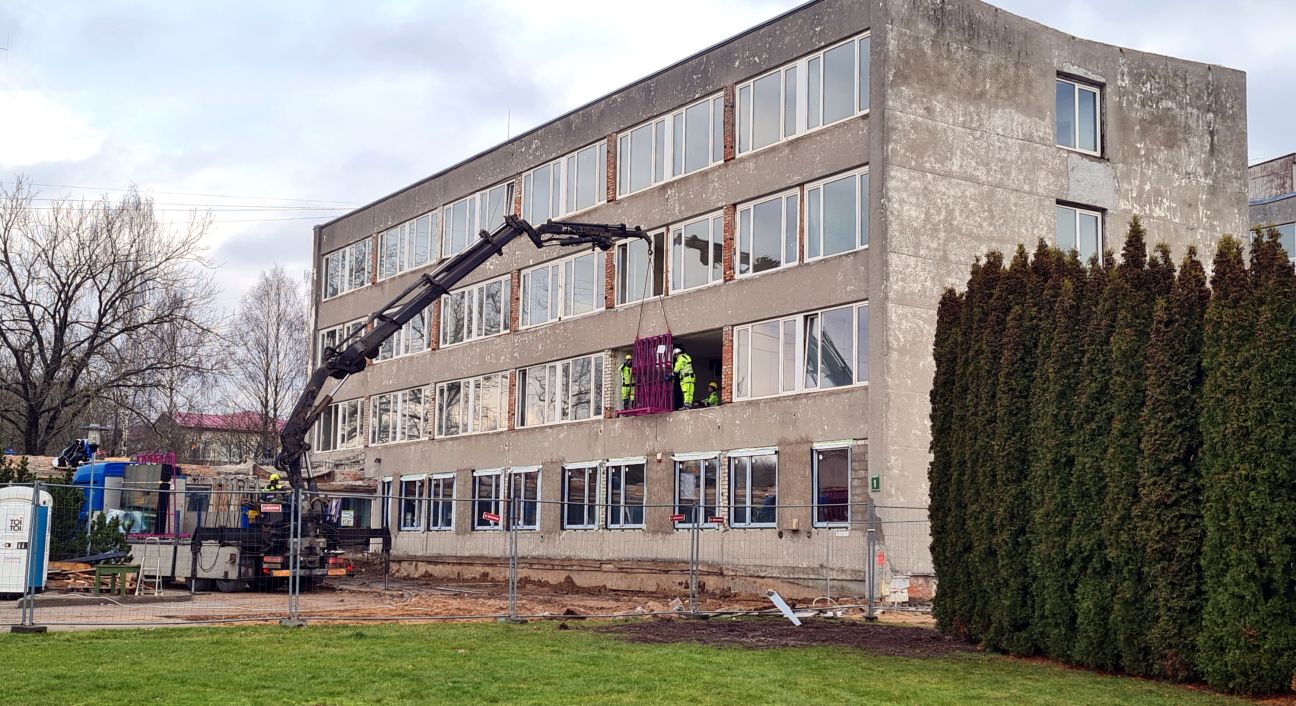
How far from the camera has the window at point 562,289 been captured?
118 ft

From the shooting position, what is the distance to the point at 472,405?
4094cm

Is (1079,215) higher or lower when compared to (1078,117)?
lower

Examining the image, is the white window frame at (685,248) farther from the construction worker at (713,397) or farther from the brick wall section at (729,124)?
the construction worker at (713,397)

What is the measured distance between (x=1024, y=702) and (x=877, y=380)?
47.1 feet

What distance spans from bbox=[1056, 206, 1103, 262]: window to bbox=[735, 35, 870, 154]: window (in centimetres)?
561

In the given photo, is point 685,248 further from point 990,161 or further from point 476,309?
point 476,309

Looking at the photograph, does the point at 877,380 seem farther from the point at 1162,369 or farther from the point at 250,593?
the point at 250,593

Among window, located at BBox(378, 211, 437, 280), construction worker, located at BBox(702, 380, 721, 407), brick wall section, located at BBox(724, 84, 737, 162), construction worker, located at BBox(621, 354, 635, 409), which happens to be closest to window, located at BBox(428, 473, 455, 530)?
window, located at BBox(378, 211, 437, 280)

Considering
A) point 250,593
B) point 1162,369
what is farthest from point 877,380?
point 250,593

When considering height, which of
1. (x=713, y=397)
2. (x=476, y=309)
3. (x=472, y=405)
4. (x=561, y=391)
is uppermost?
(x=476, y=309)

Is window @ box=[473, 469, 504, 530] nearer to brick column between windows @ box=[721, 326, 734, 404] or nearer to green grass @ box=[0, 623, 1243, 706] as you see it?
brick column between windows @ box=[721, 326, 734, 404]

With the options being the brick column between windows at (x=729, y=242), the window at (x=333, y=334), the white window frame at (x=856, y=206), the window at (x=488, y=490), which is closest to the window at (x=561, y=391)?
the window at (x=488, y=490)

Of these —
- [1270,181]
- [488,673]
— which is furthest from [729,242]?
[1270,181]

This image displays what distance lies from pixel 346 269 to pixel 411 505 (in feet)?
34.3
